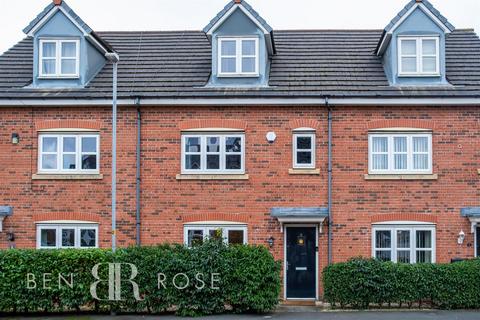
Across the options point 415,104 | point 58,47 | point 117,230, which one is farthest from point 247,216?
point 58,47

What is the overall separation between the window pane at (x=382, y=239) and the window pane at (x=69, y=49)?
1071cm

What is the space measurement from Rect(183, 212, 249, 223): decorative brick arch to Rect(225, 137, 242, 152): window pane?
6.34ft

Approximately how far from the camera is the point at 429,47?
20.0m

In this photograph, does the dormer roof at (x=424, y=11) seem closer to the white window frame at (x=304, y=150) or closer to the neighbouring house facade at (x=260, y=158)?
the neighbouring house facade at (x=260, y=158)

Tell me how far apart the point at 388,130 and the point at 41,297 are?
10.6 meters

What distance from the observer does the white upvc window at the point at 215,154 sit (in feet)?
64.0

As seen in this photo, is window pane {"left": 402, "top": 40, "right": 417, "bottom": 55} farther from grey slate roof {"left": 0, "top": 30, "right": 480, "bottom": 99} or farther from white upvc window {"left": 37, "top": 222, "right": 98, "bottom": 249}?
white upvc window {"left": 37, "top": 222, "right": 98, "bottom": 249}

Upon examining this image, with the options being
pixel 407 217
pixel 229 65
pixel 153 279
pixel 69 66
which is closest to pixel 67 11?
pixel 69 66

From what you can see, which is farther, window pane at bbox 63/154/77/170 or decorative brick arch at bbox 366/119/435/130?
window pane at bbox 63/154/77/170

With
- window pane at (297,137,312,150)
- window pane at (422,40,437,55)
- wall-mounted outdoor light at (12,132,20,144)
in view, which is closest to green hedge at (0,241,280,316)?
window pane at (297,137,312,150)

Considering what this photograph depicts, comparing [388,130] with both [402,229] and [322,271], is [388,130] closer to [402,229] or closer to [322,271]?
[402,229]

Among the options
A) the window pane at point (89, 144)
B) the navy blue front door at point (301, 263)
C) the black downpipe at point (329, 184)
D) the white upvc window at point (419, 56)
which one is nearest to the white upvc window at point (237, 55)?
the black downpipe at point (329, 184)

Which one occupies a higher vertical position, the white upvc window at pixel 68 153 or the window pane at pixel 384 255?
the white upvc window at pixel 68 153

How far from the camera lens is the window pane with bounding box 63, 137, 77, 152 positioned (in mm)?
19688
